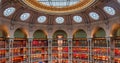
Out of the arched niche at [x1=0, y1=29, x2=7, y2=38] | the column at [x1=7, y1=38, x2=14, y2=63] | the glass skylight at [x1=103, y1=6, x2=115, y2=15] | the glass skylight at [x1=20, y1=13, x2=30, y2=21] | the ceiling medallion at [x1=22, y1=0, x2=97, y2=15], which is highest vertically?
the ceiling medallion at [x1=22, y1=0, x2=97, y2=15]

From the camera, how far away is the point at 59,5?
149 ft

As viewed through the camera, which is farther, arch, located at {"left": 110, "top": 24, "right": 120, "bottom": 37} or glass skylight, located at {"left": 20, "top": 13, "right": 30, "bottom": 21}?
glass skylight, located at {"left": 20, "top": 13, "right": 30, "bottom": 21}

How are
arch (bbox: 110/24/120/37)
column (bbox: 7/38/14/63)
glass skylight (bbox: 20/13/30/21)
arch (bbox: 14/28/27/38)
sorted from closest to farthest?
1. arch (bbox: 110/24/120/37)
2. column (bbox: 7/38/14/63)
3. glass skylight (bbox: 20/13/30/21)
4. arch (bbox: 14/28/27/38)

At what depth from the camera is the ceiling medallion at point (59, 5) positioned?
132 ft

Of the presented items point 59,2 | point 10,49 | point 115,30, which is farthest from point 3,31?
point 115,30

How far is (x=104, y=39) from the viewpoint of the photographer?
4834 centimetres

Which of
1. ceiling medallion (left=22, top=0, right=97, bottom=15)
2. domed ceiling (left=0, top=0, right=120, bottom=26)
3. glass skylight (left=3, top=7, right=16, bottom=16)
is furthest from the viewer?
ceiling medallion (left=22, top=0, right=97, bottom=15)

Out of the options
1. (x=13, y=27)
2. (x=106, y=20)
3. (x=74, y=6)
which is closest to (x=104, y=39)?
(x=106, y=20)

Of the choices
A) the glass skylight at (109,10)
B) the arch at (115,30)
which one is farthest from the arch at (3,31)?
the arch at (115,30)

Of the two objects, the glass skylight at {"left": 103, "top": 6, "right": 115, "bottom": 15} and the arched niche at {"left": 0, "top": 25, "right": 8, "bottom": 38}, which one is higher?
the glass skylight at {"left": 103, "top": 6, "right": 115, "bottom": 15}

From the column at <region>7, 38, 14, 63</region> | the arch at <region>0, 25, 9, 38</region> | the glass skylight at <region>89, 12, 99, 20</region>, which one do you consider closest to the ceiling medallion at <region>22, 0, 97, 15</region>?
the glass skylight at <region>89, 12, 99, 20</region>

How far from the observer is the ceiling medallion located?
40312 mm

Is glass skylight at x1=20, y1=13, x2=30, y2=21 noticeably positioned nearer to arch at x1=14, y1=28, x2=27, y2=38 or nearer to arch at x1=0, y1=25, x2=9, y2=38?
arch at x1=14, y1=28, x2=27, y2=38

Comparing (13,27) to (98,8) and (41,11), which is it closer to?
(41,11)
